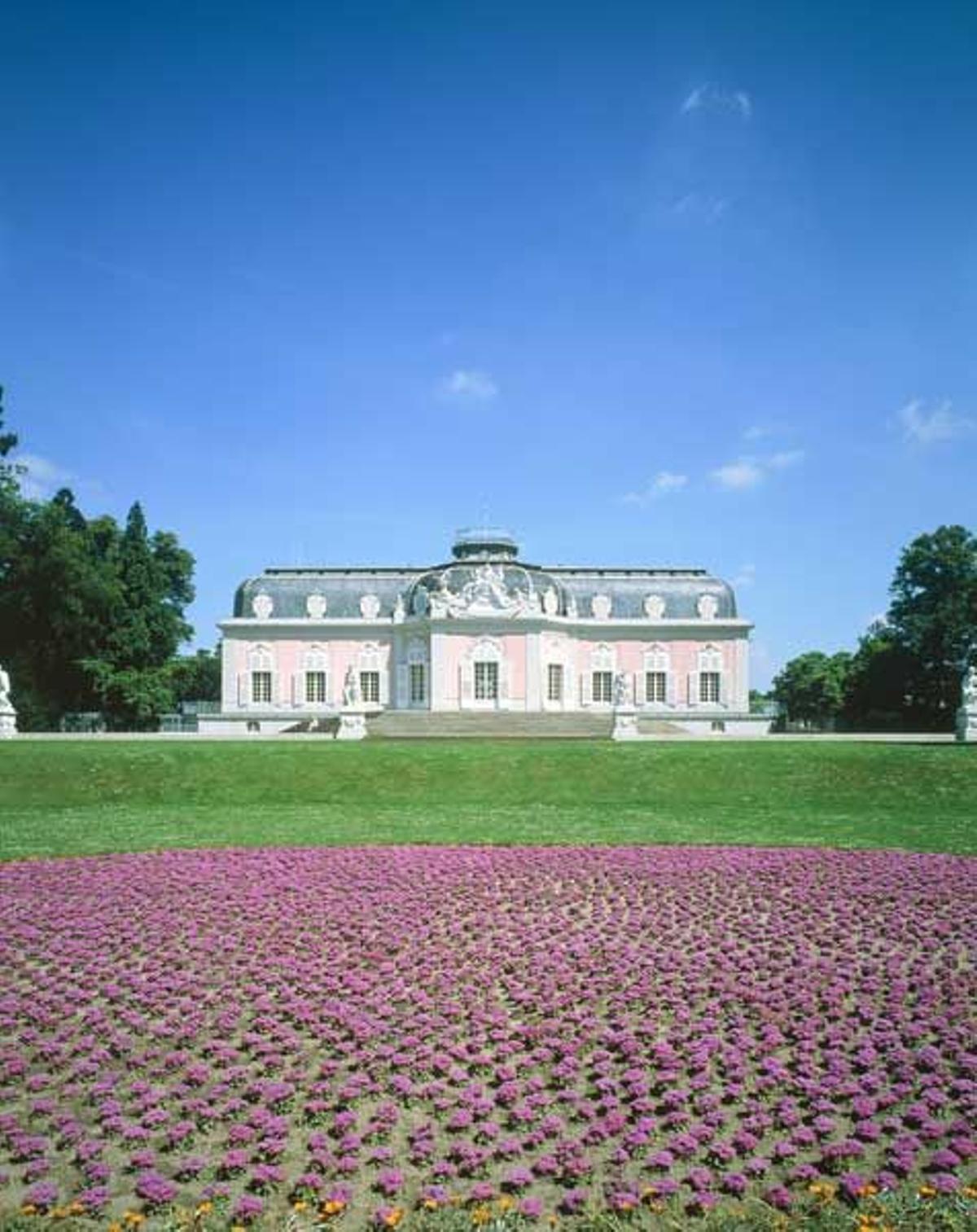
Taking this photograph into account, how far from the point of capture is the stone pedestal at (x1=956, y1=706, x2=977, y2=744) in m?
36.0

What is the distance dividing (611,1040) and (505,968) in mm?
2031

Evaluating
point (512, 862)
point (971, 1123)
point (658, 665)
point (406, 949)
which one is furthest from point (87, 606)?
point (971, 1123)

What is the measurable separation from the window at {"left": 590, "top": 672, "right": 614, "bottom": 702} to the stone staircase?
10467 mm

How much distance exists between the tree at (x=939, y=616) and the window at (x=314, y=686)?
33.4m

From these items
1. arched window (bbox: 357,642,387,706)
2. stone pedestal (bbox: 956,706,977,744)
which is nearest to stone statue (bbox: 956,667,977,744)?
stone pedestal (bbox: 956,706,977,744)

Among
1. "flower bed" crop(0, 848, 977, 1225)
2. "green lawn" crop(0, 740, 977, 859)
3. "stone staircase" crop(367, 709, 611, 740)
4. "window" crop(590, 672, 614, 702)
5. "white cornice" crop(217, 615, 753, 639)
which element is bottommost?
"flower bed" crop(0, 848, 977, 1225)

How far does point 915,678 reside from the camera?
56844 mm

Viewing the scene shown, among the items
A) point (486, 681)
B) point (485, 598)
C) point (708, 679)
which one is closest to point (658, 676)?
point (708, 679)

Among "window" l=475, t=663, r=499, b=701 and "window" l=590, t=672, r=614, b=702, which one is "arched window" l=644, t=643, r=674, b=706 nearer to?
"window" l=590, t=672, r=614, b=702

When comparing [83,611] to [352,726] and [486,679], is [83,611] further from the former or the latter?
[486,679]

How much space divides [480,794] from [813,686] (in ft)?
235

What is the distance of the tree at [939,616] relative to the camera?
5462 cm

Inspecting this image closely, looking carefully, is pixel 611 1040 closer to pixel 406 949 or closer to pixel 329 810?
pixel 406 949

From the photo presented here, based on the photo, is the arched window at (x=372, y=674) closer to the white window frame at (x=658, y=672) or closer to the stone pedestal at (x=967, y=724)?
the white window frame at (x=658, y=672)
